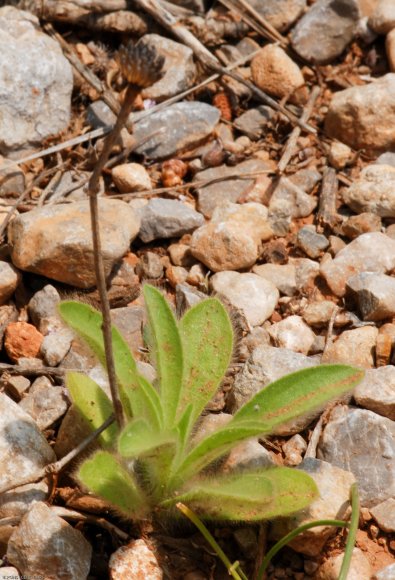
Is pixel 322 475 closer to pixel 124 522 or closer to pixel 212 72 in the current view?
pixel 124 522

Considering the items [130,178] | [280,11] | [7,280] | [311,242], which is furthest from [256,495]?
[280,11]

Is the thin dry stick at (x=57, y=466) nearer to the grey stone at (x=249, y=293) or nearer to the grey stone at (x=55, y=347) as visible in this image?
the grey stone at (x=55, y=347)

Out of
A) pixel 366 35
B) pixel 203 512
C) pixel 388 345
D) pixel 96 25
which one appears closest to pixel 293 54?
pixel 366 35

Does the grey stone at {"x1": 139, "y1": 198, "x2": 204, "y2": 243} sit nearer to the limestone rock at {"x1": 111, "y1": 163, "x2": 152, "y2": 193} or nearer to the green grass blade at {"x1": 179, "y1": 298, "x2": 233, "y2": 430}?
the limestone rock at {"x1": 111, "y1": 163, "x2": 152, "y2": 193}

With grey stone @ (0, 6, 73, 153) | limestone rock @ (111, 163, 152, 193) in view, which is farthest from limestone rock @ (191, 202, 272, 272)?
grey stone @ (0, 6, 73, 153)

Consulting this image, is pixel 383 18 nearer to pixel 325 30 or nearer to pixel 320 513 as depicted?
pixel 325 30

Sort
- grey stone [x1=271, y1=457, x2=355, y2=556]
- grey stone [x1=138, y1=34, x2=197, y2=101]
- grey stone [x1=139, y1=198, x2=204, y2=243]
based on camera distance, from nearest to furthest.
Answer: grey stone [x1=271, y1=457, x2=355, y2=556] < grey stone [x1=139, y1=198, x2=204, y2=243] < grey stone [x1=138, y1=34, x2=197, y2=101]

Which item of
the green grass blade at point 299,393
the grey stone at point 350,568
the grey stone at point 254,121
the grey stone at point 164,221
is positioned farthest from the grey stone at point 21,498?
the grey stone at point 254,121
